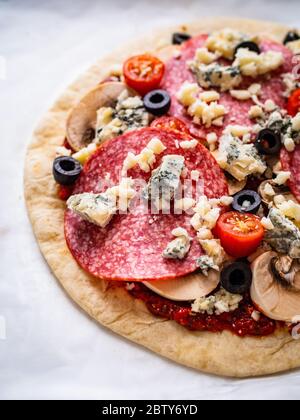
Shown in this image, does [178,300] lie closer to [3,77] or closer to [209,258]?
[209,258]

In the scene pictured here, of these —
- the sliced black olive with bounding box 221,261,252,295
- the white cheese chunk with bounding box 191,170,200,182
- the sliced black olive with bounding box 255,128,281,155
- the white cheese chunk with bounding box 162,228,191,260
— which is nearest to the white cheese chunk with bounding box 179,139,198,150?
the white cheese chunk with bounding box 191,170,200,182

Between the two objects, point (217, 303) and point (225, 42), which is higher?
point (225, 42)

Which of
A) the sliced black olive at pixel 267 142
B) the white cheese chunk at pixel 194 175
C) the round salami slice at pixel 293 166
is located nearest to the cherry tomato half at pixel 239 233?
the white cheese chunk at pixel 194 175

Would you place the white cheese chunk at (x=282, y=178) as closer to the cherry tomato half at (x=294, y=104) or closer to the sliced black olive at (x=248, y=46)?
the cherry tomato half at (x=294, y=104)

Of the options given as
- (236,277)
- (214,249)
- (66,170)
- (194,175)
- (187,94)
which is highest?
(187,94)

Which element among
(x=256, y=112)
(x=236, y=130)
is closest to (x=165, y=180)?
(x=236, y=130)

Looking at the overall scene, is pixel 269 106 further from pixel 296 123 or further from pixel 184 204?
pixel 184 204
